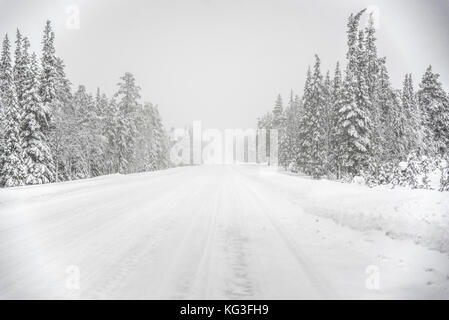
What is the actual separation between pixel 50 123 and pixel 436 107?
44980 mm

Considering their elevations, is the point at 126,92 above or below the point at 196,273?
above

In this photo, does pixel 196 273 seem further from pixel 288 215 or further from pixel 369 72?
pixel 369 72

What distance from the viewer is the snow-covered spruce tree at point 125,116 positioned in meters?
48.2

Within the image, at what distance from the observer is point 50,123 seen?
31.5m

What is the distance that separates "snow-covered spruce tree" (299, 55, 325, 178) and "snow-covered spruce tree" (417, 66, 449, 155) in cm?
1371

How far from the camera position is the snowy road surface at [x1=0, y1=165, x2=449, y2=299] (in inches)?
183

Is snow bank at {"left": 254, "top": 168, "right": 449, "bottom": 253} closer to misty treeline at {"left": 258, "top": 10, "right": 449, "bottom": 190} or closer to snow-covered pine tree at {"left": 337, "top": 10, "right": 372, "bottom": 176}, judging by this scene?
misty treeline at {"left": 258, "top": 10, "right": 449, "bottom": 190}

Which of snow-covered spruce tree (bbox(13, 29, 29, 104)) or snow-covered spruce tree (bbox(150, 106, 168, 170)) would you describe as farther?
snow-covered spruce tree (bbox(150, 106, 168, 170))

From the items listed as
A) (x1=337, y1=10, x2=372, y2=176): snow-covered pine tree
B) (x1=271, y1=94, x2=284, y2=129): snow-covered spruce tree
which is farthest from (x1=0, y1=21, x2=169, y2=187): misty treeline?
(x1=271, y1=94, x2=284, y2=129): snow-covered spruce tree

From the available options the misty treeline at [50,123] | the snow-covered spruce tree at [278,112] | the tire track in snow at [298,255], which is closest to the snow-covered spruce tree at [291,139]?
the snow-covered spruce tree at [278,112]

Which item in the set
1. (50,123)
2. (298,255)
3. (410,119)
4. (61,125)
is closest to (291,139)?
(410,119)

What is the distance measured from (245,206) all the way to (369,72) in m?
27.1

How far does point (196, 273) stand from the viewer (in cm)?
521

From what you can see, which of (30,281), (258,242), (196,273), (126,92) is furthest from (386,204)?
(126,92)
